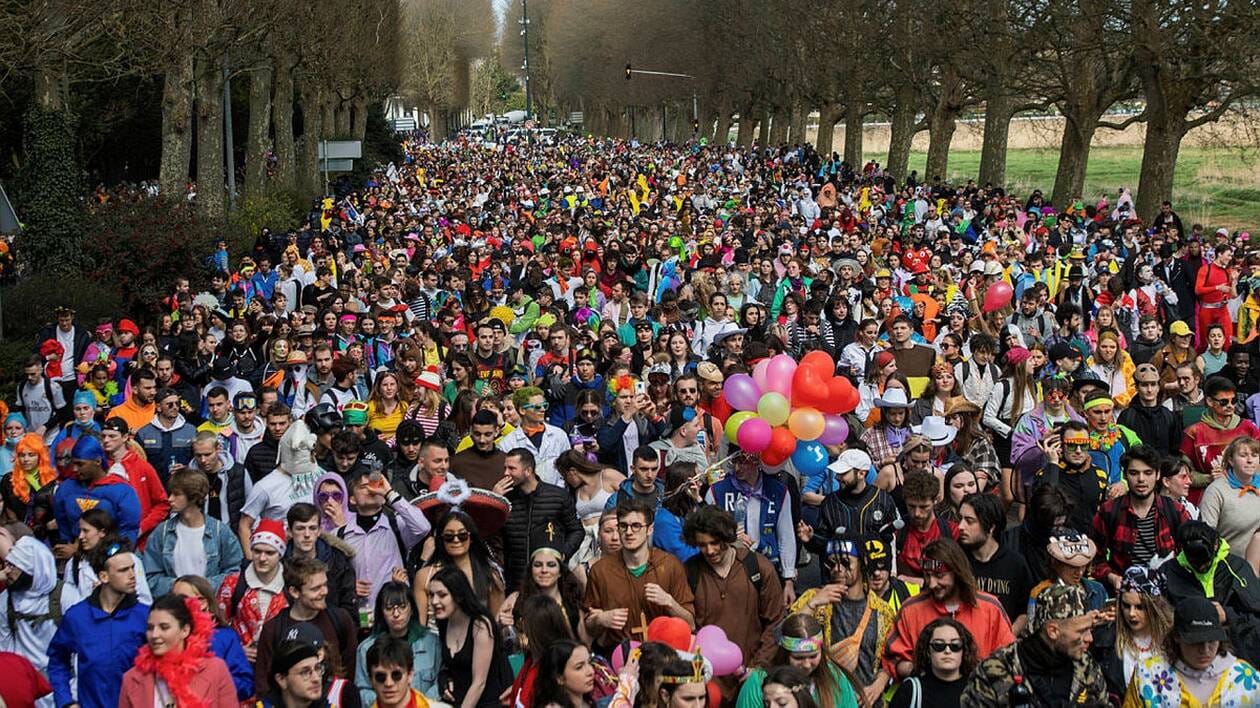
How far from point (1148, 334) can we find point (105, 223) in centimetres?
1517

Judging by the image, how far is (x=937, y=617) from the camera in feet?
21.0

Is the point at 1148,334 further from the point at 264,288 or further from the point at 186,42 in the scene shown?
the point at 186,42

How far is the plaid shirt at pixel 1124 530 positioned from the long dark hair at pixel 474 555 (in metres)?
3.25

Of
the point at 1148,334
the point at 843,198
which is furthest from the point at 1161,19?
the point at 1148,334

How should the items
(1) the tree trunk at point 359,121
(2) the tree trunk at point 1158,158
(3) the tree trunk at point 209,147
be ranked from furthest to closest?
(1) the tree trunk at point 359,121 < (2) the tree trunk at point 1158,158 < (3) the tree trunk at point 209,147

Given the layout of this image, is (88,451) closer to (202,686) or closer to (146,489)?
(146,489)

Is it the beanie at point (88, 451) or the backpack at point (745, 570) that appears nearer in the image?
the backpack at point (745, 570)

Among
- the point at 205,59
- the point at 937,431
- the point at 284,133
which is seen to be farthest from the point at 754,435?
the point at 284,133

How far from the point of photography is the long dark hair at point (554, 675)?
19.0 ft

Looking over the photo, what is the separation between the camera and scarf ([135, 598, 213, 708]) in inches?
234

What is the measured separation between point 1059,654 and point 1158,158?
83.9 ft

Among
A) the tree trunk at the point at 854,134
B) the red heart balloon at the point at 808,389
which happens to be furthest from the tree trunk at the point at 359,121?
the red heart balloon at the point at 808,389

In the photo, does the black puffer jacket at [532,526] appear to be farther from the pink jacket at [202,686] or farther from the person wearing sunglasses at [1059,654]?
the person wearing sunglasses at [1059,654]

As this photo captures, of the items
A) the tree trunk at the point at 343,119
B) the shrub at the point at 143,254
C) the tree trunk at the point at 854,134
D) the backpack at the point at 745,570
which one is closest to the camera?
the backpack at the point at 745,570
